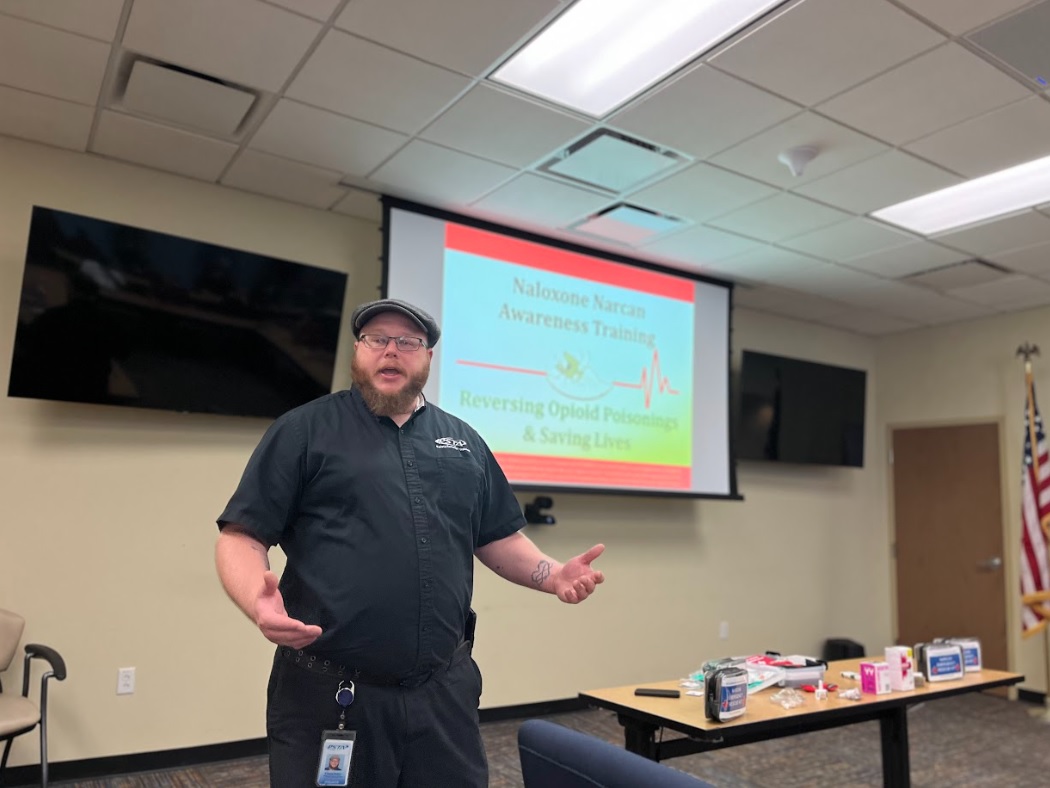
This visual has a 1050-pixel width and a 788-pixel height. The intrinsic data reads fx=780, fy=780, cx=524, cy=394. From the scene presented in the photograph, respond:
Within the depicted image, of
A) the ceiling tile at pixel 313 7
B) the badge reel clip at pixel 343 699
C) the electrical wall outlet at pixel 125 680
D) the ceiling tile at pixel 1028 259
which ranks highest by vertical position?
the ceiling tile at pixel 1028 259

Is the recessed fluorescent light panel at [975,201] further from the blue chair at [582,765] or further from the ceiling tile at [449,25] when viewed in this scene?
the blue chair at [582,765]

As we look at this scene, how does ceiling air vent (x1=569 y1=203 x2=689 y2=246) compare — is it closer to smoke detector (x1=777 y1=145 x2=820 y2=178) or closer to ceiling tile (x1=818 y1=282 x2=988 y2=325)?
smoke detector (x1=777 y1=145 x2=820 y2=178)

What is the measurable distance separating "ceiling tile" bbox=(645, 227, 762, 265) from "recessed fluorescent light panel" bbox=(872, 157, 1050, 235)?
0.76 meters

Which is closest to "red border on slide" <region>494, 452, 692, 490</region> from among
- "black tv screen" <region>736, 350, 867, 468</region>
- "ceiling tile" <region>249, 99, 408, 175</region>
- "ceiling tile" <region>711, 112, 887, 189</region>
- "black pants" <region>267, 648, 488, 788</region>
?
"black tv screen" <region>736, 350, 867, 468</region>

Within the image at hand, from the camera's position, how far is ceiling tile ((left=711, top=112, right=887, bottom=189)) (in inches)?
126

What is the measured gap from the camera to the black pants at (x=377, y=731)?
1.41 meters

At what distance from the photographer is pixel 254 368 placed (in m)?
3.70

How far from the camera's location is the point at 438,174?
3719 millimetres

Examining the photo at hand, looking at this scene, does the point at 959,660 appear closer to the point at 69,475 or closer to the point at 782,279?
the point at 782,279

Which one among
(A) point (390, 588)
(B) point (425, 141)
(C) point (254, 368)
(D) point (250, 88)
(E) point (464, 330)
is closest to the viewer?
(A) point (390, 588)

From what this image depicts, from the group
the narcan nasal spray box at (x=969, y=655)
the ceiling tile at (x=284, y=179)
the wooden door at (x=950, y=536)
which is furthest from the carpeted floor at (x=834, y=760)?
the ceiling tile at (x=284, y=179)

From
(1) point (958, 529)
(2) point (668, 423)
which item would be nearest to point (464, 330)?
(2) point (668, 423)

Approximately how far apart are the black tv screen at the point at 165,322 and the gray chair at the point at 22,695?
953 mm

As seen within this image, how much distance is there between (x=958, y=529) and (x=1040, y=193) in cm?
303
